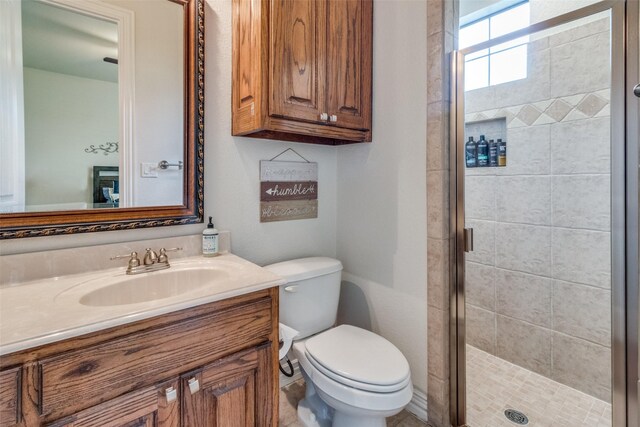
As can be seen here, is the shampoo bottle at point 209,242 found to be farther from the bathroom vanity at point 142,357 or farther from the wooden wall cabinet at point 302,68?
the wooden wall cabinet at point 302,68

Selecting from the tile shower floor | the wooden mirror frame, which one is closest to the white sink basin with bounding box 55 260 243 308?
the wooden mirror frame

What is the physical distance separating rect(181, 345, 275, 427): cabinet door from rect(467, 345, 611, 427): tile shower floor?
106cm

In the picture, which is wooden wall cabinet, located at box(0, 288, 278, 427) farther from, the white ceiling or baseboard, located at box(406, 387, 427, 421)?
the white ceiling

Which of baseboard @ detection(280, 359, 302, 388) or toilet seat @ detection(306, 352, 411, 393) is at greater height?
toilet seat @ detection(306, 352, 411, 393)

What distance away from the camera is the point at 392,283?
5.36 feet

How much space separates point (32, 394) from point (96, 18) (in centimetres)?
127

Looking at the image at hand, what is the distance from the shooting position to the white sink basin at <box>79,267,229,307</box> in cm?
104

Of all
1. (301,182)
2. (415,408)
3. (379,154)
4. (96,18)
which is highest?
(96,18)

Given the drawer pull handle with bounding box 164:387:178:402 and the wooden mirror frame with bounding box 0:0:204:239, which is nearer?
the drawer pull handle with bounding box 164:387:178:402

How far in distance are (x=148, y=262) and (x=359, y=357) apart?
92 centimetres

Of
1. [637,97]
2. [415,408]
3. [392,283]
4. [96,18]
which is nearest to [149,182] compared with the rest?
[96,18]

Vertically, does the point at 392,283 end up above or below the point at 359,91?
below

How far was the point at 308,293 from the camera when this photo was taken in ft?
5.01

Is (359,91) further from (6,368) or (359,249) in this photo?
(6,368)
